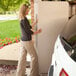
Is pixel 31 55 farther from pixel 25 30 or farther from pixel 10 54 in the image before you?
pixel 10 54

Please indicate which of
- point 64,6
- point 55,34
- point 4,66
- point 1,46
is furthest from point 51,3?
point 1,46

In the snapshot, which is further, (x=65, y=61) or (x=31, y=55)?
(x=31, y=55)

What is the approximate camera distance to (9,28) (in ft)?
30.4

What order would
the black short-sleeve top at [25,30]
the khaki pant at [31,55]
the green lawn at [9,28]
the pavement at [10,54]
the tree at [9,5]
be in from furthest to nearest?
the green lawn at [9,28]
the tree at [9,5]
the pavement at [10,54]
the khaki pant at [31,55]
the black short-sleeve top at [25,30]

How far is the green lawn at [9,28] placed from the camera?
910 cm

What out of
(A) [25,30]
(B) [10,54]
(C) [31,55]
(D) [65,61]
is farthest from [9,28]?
(D) [65,61]

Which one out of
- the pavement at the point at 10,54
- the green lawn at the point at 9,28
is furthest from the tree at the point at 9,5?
the green lawn at the point at 9,28

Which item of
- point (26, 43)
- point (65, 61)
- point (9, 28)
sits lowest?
point (9, 28)

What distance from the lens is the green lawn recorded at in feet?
29.9

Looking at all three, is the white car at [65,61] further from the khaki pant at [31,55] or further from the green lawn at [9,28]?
the green lawn at [9,28]

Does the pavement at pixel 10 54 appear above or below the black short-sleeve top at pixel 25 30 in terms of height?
below

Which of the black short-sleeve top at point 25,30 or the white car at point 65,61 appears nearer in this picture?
the white car at point 65,61

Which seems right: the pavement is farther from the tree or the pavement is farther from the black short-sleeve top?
the black short-sleeve top

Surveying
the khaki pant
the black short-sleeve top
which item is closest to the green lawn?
the khaki pant
